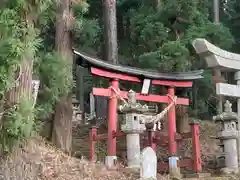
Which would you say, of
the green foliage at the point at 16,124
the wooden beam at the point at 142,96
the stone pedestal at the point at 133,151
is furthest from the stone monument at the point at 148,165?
the wooden beam at the point at 142,96

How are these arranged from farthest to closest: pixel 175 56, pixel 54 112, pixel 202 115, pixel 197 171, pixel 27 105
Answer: pixel 202 115 → pixel 175 56 → pixel 54 112 → pixel 197 171 → pixel 27 105

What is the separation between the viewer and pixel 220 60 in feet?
37.2

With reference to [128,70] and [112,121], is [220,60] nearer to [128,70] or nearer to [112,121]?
[128,70]

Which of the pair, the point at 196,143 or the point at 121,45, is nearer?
the point at 196,143

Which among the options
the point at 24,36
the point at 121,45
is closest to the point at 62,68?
the point at 24,36

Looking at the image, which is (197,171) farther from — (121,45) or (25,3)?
(121,45)

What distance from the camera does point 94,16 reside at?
18062 mm

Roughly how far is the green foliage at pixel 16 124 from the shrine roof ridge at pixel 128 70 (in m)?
4.59

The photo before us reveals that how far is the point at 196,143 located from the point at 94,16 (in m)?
9.06

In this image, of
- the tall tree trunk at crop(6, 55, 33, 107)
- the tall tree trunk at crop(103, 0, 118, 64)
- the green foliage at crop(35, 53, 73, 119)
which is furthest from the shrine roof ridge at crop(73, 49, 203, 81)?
the tall tree trunk at crop(6, 55, 33, 107)

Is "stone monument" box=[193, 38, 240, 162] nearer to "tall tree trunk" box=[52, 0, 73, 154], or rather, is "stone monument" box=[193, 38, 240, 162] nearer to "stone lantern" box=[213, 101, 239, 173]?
"stone lantern" box=[213, 101, 239, 173]

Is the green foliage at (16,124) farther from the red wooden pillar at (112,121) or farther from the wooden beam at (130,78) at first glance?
the wooden beam at (130,78)

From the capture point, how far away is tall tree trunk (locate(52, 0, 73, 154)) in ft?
36.6

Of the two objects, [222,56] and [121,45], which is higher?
[121,45]
